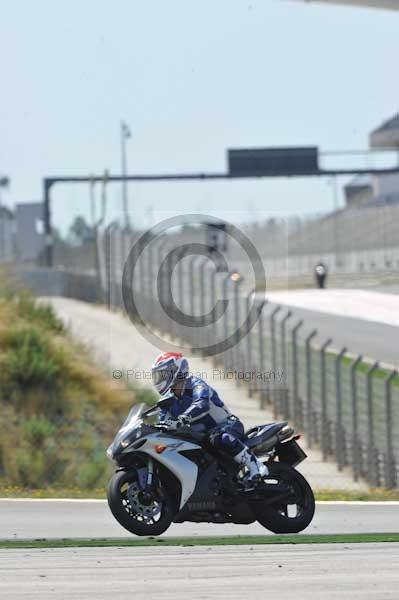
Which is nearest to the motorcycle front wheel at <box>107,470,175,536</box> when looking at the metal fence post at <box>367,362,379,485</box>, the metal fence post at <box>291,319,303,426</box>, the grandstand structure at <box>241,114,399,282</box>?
the metal fence post at <box>367,362,379,485</box>

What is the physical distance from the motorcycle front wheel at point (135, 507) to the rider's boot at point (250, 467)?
635mm

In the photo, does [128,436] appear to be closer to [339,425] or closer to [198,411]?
[198,411]

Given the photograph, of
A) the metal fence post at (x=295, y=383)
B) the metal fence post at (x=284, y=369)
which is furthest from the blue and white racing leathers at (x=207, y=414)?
the metal fence post at (x=284, y=369)

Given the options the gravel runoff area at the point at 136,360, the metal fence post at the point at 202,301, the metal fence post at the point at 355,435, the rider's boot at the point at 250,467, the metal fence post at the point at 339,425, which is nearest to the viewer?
the rider's boot at the point at 250,467

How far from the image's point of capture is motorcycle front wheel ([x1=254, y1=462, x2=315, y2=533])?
12438 mm

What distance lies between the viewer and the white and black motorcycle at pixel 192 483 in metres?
11.9

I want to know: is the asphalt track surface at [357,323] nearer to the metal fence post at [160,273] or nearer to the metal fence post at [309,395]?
the metal fence post at [309,395]

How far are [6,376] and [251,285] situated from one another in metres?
11.0

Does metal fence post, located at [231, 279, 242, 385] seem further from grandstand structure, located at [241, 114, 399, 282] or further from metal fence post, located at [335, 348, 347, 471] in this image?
metal fence post, located at [335, 348, 347, 471]

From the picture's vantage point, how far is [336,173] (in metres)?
51.0

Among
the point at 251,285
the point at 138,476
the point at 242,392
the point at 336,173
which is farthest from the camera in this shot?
the point at 336,173

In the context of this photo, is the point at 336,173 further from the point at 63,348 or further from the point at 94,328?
the point at 63,348

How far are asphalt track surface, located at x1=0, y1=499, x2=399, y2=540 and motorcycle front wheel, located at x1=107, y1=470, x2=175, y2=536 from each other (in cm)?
60

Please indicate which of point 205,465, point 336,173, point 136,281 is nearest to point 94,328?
point 136,281
